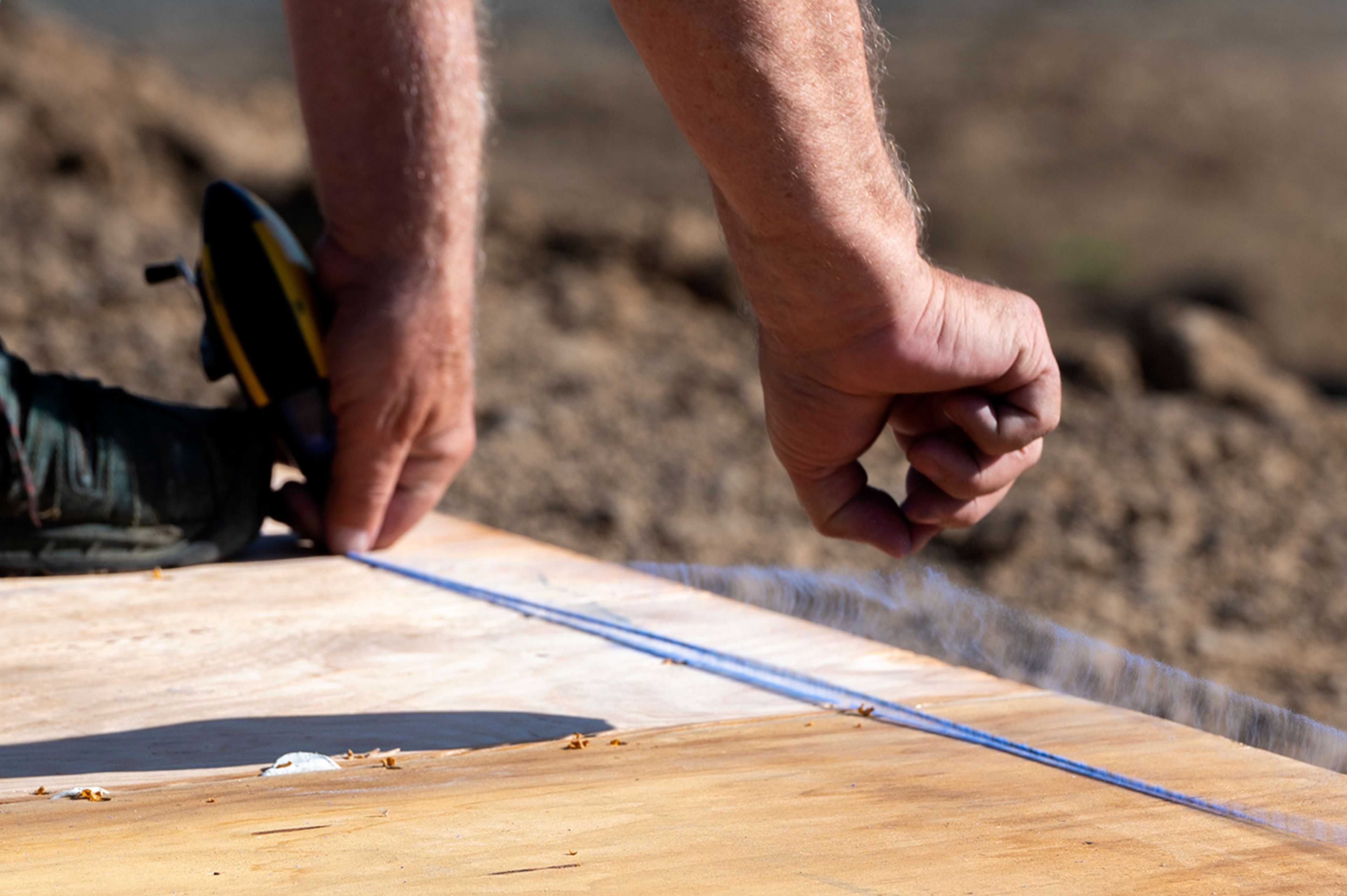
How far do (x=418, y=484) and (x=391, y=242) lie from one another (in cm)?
26

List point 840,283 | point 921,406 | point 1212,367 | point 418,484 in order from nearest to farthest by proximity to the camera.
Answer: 1. point 840,283
2. point 921,406
3. point 418,484
4. point 1212,367

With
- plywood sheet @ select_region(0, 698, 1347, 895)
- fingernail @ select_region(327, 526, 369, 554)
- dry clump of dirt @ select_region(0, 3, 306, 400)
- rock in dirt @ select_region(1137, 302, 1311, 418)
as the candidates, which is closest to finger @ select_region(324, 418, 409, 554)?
fingernail @ select_region(327, 526, 369, 554)

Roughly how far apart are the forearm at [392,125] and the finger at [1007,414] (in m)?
0.67

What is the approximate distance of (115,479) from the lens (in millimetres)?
1425

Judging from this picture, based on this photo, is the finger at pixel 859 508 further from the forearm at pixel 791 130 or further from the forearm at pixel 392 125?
the forearm at pixel 392 125

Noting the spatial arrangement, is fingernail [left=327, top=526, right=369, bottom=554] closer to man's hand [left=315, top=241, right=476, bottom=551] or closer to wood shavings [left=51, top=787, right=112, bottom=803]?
man's hand [left=315, top=241, right=476, bottom=551]

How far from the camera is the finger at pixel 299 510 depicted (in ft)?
4.99

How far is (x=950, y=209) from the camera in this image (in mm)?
6164

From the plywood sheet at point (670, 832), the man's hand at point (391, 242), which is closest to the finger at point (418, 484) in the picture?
the man's hand at point (391, 242)

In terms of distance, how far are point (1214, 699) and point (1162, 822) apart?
237 mm

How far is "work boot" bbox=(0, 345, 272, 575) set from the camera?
138 centimetres

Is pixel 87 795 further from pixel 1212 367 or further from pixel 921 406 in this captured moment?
pixel 1212 367

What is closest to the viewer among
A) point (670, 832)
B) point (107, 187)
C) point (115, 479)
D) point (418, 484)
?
point (670, 832)

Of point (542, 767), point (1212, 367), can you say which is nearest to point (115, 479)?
point (542, 767)
